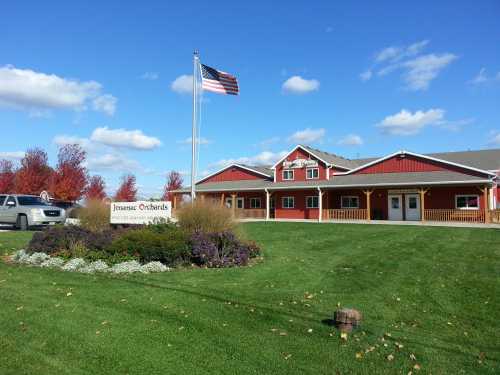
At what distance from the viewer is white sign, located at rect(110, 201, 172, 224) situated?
12.3 m

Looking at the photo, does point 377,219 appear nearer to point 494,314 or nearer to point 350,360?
point 494,314

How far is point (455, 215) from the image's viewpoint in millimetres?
27797

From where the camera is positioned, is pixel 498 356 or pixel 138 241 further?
pixel 138 241

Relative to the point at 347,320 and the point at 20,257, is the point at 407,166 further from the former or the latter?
the point at 347,320

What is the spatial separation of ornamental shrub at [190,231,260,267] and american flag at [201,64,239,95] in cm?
669

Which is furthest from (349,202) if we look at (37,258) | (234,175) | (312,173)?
(37,258)

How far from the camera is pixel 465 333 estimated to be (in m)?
5.54

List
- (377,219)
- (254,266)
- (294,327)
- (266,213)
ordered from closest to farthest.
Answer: (294,327)
(254,266)
(377,219)
(266,213)

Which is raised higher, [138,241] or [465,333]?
[138,241]

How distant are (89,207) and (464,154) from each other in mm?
32408

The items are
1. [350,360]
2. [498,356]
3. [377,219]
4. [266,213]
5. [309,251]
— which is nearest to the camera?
[350,360]

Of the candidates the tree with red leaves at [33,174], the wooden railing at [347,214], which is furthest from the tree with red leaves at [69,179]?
the wooden railing at [347,214]

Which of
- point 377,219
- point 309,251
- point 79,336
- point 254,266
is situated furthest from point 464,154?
point 79,336

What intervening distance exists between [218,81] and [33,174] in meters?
34.6
